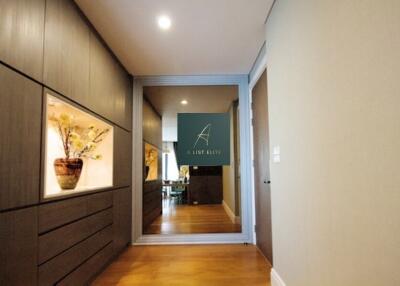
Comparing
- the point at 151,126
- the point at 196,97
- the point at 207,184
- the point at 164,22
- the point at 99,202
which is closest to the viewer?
the point at 164,22

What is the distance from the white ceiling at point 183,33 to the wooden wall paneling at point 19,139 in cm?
113

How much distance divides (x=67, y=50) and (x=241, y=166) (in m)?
2.76

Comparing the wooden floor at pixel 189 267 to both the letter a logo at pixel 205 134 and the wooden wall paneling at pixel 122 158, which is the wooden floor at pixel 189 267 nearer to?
the wooden wall paneling at pixel 122 158

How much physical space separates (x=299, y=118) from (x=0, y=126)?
179cm

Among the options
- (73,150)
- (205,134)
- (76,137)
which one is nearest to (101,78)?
(76,137)

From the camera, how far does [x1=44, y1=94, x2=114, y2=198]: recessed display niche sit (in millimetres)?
2212

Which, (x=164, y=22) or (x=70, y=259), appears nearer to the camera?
(x=70, y=259)

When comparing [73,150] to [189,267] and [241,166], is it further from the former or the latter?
[241,166]

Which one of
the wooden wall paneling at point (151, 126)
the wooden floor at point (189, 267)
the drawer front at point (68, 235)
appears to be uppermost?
the wooden wall paneling at point (151, 126)

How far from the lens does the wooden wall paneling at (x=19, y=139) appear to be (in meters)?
1.38

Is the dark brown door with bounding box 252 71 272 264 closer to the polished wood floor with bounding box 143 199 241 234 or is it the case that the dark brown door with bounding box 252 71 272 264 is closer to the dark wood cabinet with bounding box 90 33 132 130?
the polished wood floor with bounding box 143 199 241 234

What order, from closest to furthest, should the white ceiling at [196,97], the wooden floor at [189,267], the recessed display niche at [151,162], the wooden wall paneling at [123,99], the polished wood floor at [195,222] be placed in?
the wooden floor at [189,267], the wooden wall paneling at [123,99], the white ceiling at [196,97], the polished wood floor at [195,222], the recessed display niche at [151,162]

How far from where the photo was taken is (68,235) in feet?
6.73

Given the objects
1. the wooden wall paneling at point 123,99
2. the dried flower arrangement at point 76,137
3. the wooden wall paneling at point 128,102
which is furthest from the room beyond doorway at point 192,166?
the dried flower arrangement at point 76,137
